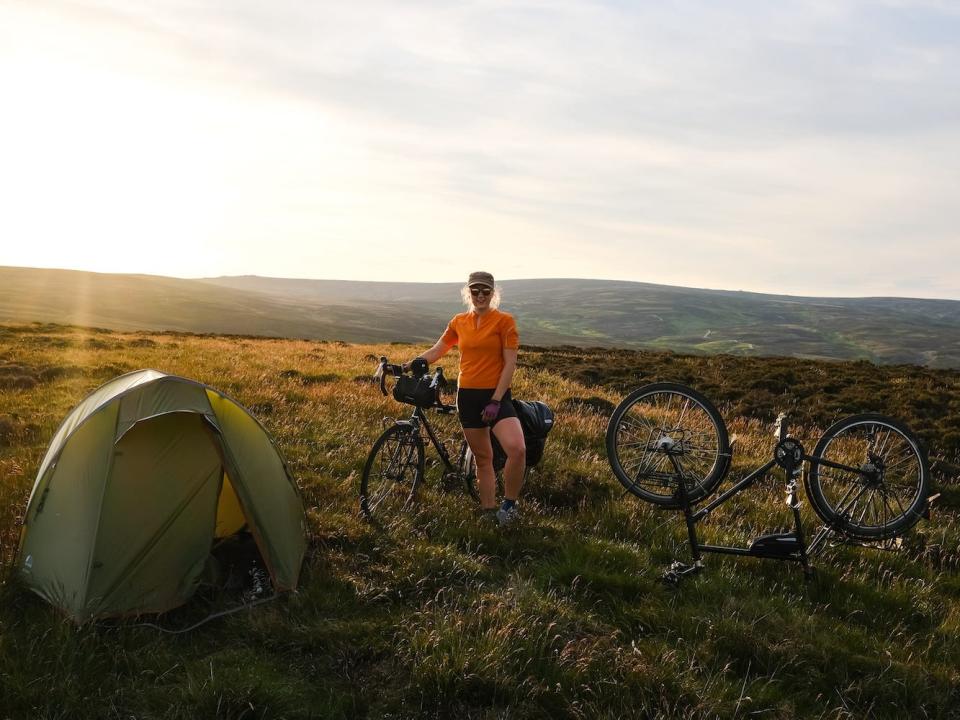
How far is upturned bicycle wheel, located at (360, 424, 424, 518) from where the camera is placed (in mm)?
6820

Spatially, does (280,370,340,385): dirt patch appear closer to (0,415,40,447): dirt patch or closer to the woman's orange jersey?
(0,415,40,447): dirt patch

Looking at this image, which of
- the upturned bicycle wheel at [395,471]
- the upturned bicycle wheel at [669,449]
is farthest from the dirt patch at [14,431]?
the upturned bicycle wheel at [669,449]

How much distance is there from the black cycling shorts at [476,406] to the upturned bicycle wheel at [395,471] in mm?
720

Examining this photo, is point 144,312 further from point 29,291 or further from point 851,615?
point 851,615

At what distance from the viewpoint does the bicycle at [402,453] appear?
22.3 ft

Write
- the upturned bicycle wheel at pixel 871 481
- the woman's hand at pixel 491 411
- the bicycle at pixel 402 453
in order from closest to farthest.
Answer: the upturned bicycle wheel at pixel 871 481 → the woman's hand at pixel 491 411 → the bicycle at pixel 402 453

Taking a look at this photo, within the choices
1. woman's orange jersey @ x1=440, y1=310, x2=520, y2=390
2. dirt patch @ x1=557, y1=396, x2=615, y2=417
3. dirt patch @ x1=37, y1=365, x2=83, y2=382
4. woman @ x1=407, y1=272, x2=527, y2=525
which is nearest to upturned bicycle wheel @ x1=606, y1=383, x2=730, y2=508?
woman @ x1=407, y1=272, x2=527, y2=525

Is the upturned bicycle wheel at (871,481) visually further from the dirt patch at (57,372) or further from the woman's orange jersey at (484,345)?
the dirt patch at (57,372)

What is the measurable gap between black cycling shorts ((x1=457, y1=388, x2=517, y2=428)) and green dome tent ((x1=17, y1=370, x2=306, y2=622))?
2.05 metres

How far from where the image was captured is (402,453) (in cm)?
705

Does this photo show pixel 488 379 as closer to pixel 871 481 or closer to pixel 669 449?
pixel 669 449

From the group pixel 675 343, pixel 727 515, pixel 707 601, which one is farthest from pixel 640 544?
pixel 675 343

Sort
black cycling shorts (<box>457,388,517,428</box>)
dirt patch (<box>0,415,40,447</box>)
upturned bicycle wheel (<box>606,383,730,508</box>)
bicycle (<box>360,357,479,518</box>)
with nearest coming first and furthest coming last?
upturned bicycle wheel (<box>606,383,730,508</box>)
black cycling shorts (<box>457,388,517,428</box>)
bicycle (<box>360,357,479,518</box>)
dirt patch (<box>0,415,40,447</box>)

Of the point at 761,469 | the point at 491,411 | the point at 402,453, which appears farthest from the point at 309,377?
the point at 761,469
